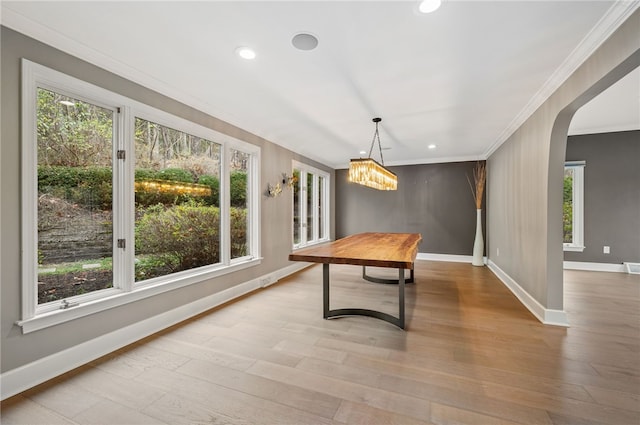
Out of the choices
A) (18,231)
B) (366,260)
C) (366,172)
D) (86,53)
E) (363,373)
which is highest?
(86,53)

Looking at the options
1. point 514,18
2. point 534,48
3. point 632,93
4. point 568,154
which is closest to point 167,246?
point 514,18

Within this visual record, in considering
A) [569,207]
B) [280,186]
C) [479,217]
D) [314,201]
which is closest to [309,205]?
[314,201]

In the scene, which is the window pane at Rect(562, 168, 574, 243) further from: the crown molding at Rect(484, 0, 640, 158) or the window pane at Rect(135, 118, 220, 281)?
the window pane at Rect(135, 118, 220, 281)

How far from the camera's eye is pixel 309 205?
6.35 meters

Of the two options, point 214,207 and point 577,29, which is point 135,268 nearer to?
point 214,207

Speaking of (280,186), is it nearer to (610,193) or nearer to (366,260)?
(366,260)

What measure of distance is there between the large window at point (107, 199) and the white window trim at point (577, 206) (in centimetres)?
628

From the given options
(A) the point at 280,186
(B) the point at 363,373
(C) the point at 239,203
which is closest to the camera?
(B) the point at 363,373

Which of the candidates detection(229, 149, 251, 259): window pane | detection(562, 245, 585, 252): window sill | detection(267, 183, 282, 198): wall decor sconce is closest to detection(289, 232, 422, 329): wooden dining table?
detection(229, 149, 251, 259): window pane

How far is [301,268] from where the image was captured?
564 centimetres

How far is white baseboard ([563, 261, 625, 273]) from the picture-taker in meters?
4.93

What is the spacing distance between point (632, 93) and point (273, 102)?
411cm

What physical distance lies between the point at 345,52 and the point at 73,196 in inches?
97.0

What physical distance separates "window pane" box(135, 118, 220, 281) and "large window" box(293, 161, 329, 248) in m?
2.05
